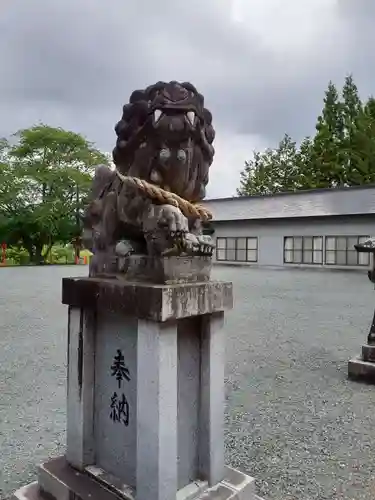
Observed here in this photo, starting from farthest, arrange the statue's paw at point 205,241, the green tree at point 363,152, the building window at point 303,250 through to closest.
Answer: the green tree at point 363,152
the building window at point 303,250
the statue's paw at point 205,241

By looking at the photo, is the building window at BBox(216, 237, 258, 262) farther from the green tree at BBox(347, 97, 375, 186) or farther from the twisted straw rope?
the twisted straw rope

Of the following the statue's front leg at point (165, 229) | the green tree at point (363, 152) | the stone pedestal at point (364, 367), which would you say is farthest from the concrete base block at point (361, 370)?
the green tree at point (363, 152)

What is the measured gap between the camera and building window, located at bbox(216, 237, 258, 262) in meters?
18.9

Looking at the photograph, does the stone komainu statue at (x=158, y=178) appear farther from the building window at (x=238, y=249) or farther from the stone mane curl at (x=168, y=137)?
the building window at (x=238, y=249)

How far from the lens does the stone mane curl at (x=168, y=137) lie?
6.23ft

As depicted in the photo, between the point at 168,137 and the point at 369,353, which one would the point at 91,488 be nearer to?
the point at 168,137

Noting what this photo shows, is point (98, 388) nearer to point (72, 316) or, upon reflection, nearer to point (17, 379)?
point (72, 316)

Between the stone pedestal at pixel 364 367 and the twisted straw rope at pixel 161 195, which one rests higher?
the twisted straw rope at pixel 161 195

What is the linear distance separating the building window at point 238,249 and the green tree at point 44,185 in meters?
7.36

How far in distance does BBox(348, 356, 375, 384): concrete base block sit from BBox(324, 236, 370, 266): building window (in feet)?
41.5

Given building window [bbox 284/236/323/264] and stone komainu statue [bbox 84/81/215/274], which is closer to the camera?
stone komainu statue [bbox 84/81/215/274]

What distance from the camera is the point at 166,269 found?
71.8 inches

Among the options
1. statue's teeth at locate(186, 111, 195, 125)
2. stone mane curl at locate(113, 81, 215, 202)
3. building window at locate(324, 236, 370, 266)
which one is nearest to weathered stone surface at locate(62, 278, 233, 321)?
stone mane curl at locate(113, 81, 215, 202)

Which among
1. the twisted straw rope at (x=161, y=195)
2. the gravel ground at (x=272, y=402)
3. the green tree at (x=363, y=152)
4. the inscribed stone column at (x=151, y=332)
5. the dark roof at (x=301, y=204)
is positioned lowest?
the gravel ground at (x=272, y=402)
